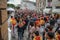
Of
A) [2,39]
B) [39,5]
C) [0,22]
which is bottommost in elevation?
[39,5]

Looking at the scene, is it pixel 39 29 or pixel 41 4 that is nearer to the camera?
pixel 39 29

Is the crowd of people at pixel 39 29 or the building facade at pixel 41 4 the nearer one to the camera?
the crowd of people at pixel 39 29

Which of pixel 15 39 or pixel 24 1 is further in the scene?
pixel 24 1

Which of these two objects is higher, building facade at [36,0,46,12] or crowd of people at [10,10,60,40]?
crowd of people at [10,10,60,40]

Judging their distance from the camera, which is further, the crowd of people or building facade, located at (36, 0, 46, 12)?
building facade, located at (36, 0, 46, 12)

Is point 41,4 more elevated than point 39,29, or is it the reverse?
point 39,29

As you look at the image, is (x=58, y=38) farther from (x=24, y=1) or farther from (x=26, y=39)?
(x=24, y=1)

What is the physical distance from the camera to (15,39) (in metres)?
17.1

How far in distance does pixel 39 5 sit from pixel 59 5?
18978 mm

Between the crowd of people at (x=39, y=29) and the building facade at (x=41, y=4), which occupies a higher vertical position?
the crowd of people at (x=39, y=29)

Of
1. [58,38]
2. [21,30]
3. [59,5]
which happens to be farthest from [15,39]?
[59,5]

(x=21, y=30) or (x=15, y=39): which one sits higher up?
(x=21, y=30)

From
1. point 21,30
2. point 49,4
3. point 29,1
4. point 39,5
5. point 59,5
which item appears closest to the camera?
point 21,30

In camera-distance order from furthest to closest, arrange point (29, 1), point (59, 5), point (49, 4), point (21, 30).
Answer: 1. point (29, 1)
2. point (49, 4)
3. point (59, 5)
4. point (21, 30)
